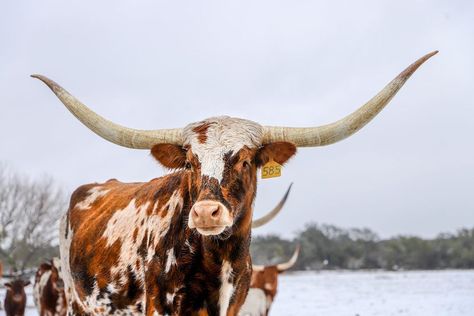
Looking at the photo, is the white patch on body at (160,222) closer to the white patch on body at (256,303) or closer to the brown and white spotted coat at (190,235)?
the brown and white spotted coat at (190,235)

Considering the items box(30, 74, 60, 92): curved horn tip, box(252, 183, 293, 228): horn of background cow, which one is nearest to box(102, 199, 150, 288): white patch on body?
box(30, 74, 60, 92): curved horn tip

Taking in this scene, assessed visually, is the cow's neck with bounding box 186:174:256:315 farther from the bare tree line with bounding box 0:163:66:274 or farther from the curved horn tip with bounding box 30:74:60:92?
the bare tree line with bounding box 0:163:66:274

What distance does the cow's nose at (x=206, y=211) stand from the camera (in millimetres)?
3338

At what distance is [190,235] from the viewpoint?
3871 millimetres

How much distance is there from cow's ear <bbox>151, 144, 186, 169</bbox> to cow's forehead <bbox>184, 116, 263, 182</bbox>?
0.46 feet

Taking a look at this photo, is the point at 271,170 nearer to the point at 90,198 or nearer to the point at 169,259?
the point at 169,259

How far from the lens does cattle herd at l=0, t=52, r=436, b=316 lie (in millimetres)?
3775

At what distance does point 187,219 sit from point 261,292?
348 inches

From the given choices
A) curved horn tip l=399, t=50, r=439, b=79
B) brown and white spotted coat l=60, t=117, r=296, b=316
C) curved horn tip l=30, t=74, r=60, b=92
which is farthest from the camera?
curved horn tip l=30, t=74, r=60, b=92

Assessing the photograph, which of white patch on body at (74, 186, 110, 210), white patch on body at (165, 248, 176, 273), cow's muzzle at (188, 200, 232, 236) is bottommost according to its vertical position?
Answer: white patch on body at (165, 248, 176, 273)

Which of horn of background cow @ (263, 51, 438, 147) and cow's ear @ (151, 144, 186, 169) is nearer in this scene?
horn of background cow @ (263, 51, 438, 147)

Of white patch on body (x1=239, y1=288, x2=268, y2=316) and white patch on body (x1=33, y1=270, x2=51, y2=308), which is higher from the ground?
white patch on body (x1=33, y1=270, x2=51, y2=308)

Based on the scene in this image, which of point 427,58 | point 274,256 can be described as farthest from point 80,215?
point 274,256

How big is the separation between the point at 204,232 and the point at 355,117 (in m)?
1.31
